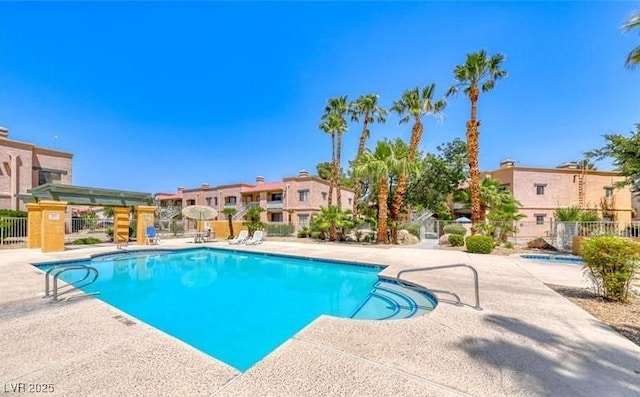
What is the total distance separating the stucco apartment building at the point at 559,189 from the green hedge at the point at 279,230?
21.8 m

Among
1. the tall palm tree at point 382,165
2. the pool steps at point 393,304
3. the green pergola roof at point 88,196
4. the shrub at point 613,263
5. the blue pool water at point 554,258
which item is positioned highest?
the tall palm tree at point 382,165

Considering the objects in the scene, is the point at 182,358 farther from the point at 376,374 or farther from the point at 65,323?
the point at 65,323

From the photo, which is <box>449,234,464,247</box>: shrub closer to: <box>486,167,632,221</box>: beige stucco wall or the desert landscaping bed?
the desert landscaping bed

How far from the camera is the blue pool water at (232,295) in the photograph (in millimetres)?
5285

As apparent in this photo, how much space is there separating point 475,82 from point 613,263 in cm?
1307

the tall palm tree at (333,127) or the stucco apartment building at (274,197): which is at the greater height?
the tall palm tree at (333,127)

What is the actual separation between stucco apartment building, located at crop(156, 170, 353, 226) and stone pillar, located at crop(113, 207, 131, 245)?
16.2 m

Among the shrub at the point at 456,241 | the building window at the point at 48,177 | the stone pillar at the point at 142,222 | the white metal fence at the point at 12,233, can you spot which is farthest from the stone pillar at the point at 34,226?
the shrub at the point at 456,241

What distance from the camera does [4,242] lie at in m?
15.7

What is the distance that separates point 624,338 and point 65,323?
345 inches

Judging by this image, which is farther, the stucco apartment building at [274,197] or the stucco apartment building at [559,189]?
the stucco apartment building at [274,197]

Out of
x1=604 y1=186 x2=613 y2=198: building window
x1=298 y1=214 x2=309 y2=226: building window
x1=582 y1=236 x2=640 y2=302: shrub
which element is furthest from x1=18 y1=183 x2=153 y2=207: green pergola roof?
x1=604 y1=186 x2=613 y2=198: building window

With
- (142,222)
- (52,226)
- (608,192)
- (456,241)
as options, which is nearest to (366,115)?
(456,241)

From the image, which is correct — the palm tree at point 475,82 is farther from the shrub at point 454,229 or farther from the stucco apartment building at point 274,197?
the stucco apartment building at point 274,197
